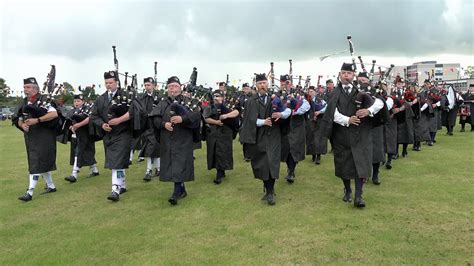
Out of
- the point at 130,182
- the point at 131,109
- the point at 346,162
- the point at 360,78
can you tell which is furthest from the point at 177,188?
the point at 360,78

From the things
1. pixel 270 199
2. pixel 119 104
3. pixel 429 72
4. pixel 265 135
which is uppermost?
pixel 429 72

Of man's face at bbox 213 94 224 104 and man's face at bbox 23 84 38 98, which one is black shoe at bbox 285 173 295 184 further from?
man's face at bbox 23 84 38 98

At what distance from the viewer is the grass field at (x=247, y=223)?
4.44 metres

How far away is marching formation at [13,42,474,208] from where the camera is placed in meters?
6.12

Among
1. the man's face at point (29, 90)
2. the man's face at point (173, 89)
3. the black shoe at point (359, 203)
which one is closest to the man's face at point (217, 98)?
the man's face at point (173, 89)

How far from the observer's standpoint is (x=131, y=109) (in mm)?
7102

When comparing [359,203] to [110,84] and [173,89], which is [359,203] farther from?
[110,84]

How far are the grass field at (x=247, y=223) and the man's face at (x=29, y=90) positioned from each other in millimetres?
1951

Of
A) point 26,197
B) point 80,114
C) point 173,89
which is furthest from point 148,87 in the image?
point 26,197

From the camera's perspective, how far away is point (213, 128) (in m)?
8.39

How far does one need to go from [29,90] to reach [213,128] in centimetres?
359

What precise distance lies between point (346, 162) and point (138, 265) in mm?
3436

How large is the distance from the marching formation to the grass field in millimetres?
393

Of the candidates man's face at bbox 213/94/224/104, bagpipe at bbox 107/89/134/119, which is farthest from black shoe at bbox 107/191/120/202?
man's face at bbox 213/94/224/104
